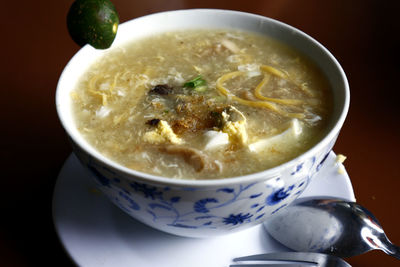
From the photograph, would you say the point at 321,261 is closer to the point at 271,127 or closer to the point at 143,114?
the point at 271,127

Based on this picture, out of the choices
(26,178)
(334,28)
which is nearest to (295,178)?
(26,178)

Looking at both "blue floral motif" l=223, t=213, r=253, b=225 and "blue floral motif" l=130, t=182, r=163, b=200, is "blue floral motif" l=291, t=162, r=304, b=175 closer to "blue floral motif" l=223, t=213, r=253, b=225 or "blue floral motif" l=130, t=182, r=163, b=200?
"blue floral motif" l=223, t=213, r=253, b=225

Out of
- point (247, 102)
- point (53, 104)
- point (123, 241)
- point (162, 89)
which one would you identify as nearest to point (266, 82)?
point (247, 102)

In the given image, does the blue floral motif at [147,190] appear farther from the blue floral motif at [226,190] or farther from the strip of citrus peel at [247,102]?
the strip of citrus peel at [247,102]

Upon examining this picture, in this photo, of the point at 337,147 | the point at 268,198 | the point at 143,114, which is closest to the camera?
the point at 268,198

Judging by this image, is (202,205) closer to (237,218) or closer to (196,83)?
(237,218)

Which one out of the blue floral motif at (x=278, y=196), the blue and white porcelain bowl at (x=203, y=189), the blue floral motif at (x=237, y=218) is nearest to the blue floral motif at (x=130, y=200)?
the blue and white porcelain bowl at (x=203, y=189)
